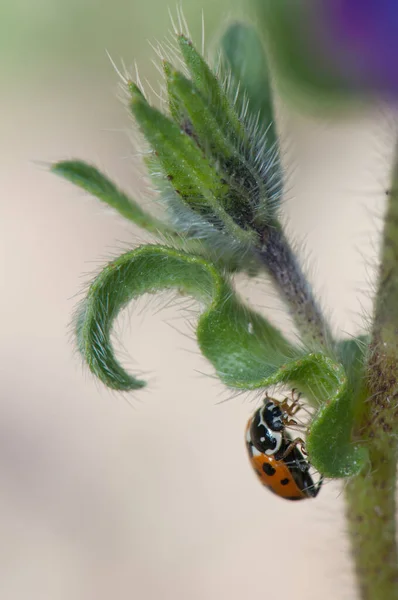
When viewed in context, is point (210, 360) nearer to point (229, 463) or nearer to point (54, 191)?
point (229, 463)

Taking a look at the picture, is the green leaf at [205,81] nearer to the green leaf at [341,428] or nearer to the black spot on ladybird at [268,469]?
the green leaf at [341,428]

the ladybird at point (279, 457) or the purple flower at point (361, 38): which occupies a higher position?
the purple flower at point (361, 38)

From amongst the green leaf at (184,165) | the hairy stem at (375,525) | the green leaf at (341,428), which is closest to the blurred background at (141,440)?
the hairy stem at (375,525)

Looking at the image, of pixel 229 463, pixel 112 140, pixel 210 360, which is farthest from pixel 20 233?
pixel 210 360

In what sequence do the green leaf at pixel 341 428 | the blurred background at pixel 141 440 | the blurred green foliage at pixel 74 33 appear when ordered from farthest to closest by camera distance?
the blurred green foliage at pixel 74 33 < the blurred background at pixel 141 440 < the green leaf at pixel 341 428

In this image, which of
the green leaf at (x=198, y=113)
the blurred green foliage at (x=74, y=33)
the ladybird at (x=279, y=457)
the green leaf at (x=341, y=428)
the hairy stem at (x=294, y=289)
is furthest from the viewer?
the blurred green foliage at (x=74, y=33)

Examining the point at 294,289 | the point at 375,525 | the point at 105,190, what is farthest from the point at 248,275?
the point at 375,525
